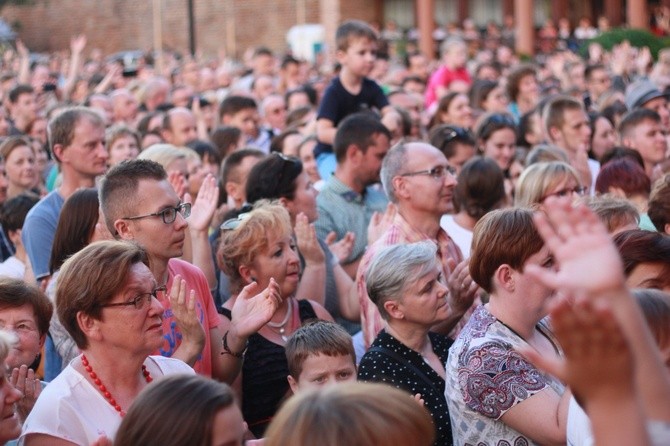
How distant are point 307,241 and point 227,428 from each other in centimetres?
312

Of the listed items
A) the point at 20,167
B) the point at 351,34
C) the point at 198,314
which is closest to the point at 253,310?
the point at 198,314

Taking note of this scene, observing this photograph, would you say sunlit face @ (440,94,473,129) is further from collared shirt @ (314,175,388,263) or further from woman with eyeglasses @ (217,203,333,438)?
woman with eyeglasses @ (217,203,333,438)

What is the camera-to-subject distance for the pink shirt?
15.5 feet

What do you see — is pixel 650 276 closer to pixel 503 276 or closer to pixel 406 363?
pixel 503 276

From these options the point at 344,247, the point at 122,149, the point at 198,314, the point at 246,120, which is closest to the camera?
the point at 198,314

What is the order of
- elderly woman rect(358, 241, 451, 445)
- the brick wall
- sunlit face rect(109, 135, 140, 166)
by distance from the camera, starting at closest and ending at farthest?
elderly woman rect(358, 241, 451, 445)
sunlit face rect(109, 135, 140, 166)
the brick wall

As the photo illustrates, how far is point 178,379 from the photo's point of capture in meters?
2.88

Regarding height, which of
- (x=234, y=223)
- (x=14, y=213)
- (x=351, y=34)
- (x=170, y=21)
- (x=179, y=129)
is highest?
(x=170, y=21)

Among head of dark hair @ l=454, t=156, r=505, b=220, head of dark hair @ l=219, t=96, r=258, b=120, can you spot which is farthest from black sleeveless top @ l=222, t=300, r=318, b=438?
head of dark hair @ l=219, t=96, r=258, b=120

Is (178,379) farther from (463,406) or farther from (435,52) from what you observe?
(435,52)

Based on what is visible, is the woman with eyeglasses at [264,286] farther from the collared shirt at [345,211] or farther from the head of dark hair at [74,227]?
the collared shirt at [345,211]

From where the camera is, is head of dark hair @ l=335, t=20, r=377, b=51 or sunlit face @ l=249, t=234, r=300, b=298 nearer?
sunlit face @ l=249, t=234, r=300, b=298

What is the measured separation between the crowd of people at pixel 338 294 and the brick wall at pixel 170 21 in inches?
1030

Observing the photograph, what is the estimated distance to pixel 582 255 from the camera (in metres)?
2.10
